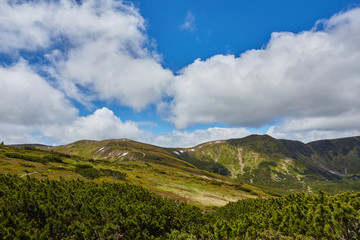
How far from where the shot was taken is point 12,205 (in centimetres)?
1538

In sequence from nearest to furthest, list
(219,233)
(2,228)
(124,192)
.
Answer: (2,228)
(219,233)
(124,192)

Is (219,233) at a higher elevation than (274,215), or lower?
lower

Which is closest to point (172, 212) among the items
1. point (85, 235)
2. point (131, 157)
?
point (85, 235)

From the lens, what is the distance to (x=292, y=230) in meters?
14.5

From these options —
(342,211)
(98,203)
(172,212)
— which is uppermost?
(342,211)

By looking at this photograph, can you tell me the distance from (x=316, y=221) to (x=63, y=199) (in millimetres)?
22971

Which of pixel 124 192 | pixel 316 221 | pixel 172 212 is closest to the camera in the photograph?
pixel 316 221

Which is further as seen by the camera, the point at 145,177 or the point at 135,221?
the point at 145,177

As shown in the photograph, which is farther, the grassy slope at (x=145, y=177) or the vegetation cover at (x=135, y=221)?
the grassy slope at (x=145, y=177)

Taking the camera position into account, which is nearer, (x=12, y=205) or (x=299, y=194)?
(x=12, y=205)

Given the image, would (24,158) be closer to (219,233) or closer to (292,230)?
(219,233)

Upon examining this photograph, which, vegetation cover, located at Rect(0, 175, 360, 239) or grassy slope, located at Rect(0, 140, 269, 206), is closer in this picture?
vegetation cover, located at Rect(0, 175, 360, 239)

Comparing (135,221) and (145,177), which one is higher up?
(135,221)

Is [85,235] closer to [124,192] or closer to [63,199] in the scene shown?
[63,199]
